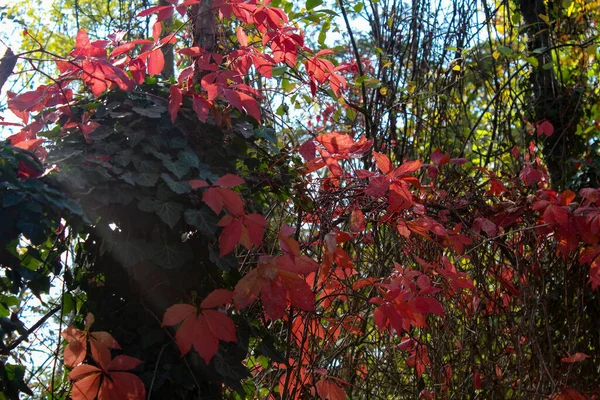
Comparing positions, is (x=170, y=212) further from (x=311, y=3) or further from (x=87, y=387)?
(x=311, y=3)

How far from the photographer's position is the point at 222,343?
154 cm

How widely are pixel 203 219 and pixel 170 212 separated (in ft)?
0.27

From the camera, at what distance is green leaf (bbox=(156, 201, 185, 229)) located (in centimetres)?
137

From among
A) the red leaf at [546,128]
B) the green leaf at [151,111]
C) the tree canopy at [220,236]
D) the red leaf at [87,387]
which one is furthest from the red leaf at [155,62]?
the red leaf at [546,128]

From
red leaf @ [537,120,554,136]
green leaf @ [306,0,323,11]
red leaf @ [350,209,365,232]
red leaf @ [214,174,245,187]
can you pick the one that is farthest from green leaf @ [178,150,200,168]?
red leaf @ [537,120,554,136]

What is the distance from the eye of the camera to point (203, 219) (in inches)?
56.3

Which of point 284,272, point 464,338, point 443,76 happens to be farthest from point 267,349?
point 443,76

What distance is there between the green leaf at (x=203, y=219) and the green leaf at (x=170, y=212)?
0.07 feet

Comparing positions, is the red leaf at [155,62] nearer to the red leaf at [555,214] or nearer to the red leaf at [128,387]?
the red leaf at [128,387]

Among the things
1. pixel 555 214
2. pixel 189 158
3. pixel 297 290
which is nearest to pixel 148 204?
pixel 189 158

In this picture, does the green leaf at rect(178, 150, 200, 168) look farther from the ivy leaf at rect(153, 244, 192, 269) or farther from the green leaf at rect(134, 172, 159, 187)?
the ivy leaf at rect(153, 244, 192, 269)

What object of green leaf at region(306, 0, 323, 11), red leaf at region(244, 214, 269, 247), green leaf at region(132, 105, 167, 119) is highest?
green leaf at region(306, 0, 323, 11)

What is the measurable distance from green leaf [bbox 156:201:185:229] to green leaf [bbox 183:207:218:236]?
0.07ft

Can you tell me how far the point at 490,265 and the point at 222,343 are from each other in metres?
1.35
